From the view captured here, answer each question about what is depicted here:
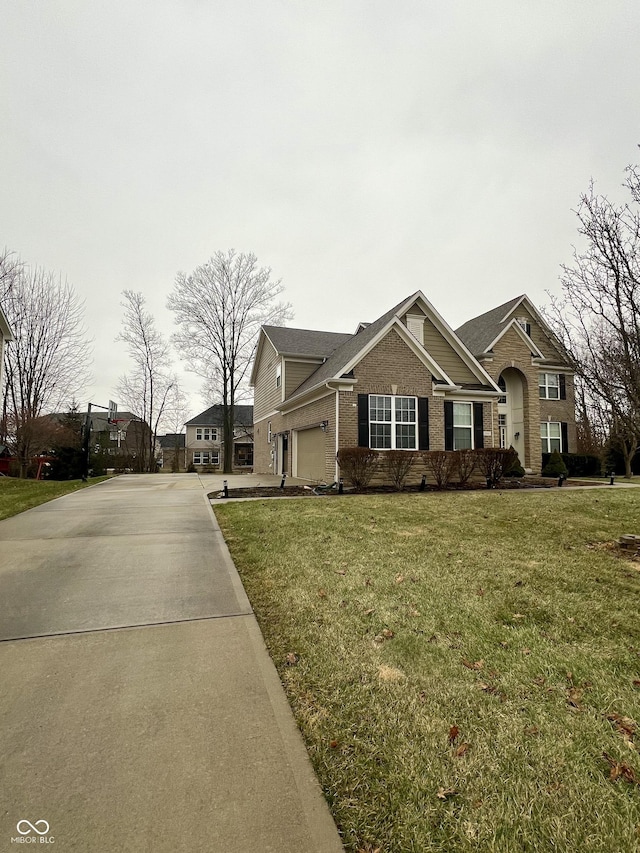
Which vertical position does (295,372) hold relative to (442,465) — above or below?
above

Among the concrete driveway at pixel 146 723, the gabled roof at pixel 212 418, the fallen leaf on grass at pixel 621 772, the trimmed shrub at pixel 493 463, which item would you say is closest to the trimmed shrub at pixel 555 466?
the trimmed shrub at pixel 493 463

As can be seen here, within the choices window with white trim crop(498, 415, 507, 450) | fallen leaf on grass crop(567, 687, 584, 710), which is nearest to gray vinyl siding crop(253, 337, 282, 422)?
window with white trim crop(498, 415, 507, 450)

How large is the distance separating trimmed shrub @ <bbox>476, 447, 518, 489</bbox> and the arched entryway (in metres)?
6.59

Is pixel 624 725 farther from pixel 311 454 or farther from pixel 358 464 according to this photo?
pixel 311 454

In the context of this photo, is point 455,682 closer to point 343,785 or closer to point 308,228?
point 343,785

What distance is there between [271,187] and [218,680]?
59.6 feet

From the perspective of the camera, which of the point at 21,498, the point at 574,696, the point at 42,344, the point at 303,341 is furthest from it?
the point at 42,344

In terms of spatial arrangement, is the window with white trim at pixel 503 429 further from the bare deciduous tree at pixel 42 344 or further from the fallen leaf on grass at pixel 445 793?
the bare deciduous tree at pixel 42 344

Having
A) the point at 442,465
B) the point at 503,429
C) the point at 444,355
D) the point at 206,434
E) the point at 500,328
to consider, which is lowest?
the point at 442,465

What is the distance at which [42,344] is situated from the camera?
78.1ft

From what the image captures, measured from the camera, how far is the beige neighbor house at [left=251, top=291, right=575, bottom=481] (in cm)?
1412

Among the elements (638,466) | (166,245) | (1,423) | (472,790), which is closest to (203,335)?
(166,245)

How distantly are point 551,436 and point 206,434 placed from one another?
1616 inches

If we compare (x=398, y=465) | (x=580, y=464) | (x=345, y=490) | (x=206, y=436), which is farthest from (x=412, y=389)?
(x=206, y=436)
